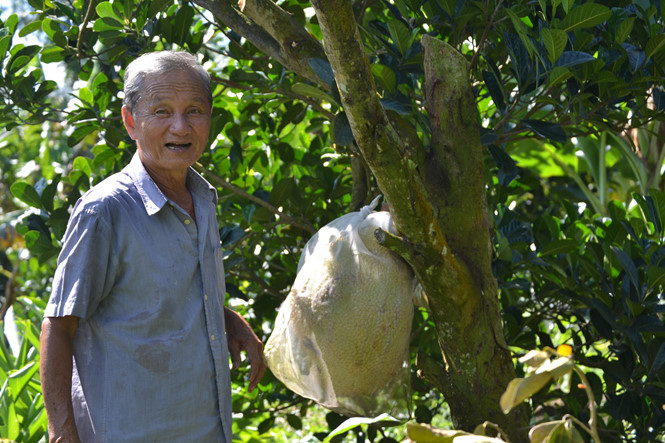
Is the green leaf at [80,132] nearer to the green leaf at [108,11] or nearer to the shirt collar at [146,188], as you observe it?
the green leaf at [108,11]

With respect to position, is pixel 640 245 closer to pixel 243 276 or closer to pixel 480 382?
pixel 480 382

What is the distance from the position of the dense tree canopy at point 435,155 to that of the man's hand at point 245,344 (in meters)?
0.33

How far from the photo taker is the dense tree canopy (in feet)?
5.57

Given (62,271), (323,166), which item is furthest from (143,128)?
(323,166)

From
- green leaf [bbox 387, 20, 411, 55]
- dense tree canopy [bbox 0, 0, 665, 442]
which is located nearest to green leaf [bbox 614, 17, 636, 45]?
dense tree canopy [bbox 0, 0, 665, 442]

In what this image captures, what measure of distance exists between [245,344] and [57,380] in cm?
51

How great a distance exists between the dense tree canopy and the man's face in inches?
9.8

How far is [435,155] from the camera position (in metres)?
1.84

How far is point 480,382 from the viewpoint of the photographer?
1703mm

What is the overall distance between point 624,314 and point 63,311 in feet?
4.88

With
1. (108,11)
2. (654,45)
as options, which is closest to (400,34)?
(654,45)

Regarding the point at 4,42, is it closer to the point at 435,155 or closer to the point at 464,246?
the point at 435,155

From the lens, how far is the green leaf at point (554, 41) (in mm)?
1657

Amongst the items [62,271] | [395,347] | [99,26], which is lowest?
[395,347]
